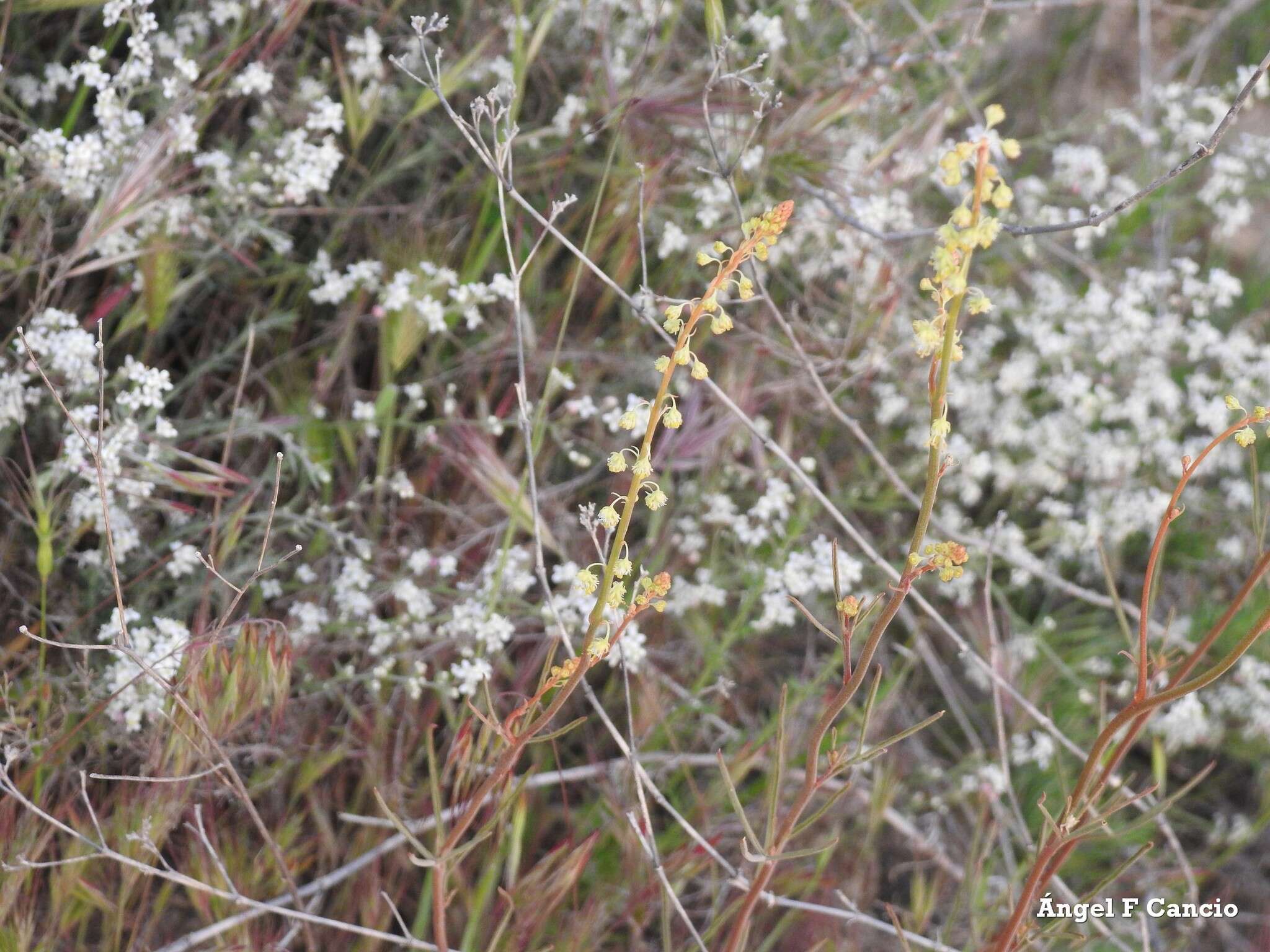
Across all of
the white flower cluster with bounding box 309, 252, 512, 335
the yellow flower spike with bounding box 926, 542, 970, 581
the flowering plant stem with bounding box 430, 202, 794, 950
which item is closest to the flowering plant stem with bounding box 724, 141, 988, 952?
the yellow flower spike with bounding box 926, 542, 970, 581

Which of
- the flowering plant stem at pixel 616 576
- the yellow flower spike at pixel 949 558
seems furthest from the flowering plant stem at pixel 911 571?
the flowering plant stem at pixel 616 576

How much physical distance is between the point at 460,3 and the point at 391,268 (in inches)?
21.2

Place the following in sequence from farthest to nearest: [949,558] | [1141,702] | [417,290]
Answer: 1. [417,290]
2. [1141,702]
3. [949,558]

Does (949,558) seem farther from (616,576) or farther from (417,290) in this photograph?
(417,290)

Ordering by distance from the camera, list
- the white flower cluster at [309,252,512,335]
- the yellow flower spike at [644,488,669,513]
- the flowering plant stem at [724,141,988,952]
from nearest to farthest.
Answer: the flowering plant stem at [724,141,988,952]
the yellow flower spike at [644,488,669,513]
the white flower cluster at [309,252,512,335]

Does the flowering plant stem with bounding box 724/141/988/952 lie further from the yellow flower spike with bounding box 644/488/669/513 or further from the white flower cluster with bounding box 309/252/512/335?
the white flower cluster with bounding box 309/252/512/335

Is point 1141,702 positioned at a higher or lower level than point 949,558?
lower

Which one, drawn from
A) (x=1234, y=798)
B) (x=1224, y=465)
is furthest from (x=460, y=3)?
(x=1234, y=798)

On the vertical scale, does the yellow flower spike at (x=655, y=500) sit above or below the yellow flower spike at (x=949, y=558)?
below

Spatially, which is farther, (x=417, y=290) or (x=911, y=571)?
(x=417, y=290)

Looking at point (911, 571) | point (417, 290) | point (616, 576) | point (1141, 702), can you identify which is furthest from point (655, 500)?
point (417, 290)

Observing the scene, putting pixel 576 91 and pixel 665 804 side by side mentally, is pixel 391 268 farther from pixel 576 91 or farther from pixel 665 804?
pixel 665 804

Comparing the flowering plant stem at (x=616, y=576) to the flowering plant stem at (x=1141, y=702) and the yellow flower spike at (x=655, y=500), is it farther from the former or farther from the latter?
the flowering plant stem at (x=1141, y=702)

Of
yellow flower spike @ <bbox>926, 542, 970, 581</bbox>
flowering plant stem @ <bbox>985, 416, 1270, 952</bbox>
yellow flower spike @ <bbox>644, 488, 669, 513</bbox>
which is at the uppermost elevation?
yellow flower spike @ <bbox>926, 542, 970, 581</bbox>
